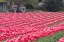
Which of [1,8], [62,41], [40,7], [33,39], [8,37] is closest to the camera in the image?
[62,41]

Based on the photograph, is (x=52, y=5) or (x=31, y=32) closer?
(x=31, y=32)

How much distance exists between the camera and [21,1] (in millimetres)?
32000

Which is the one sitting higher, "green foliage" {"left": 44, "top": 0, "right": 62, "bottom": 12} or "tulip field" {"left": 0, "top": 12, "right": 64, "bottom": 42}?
"tulip field" {"left": 0, "top": 12, "right": 64, "bottom": 42}

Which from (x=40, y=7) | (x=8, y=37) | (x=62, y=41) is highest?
(x=62, y=41)

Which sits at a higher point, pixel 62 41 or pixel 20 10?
pixel 62 41

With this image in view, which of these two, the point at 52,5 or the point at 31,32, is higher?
the point at 31,32

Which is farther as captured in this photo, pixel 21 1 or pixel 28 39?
pixel 21 1

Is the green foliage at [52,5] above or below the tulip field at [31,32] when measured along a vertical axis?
below

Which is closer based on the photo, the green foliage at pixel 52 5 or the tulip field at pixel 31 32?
the tulip field at pixel 31 32

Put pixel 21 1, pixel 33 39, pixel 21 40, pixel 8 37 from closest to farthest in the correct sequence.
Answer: pixel 21 40 < pixel 33 39 < pixel 8 37 < pixel 21 1

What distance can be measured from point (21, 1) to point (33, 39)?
2437 centimetres

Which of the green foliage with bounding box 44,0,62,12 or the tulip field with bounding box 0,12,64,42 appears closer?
the tulip field with bounding box 0,12,64,42

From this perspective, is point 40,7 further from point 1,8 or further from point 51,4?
point 1,8

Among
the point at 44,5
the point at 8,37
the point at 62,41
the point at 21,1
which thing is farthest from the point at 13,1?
the point at 62,41
